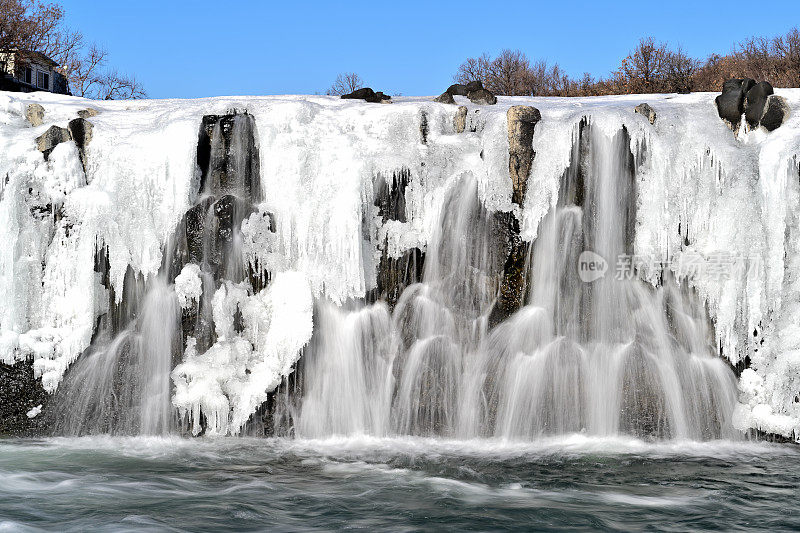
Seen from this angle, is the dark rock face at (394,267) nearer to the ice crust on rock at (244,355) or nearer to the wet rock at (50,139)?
the ice crust on rock at (244,355)

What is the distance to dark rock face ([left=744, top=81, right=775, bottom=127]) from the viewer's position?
8.73m

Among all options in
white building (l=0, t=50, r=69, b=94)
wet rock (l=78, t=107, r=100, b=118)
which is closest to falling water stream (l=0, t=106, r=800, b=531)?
wet rock (l=78, t=107, r=100, b=118)

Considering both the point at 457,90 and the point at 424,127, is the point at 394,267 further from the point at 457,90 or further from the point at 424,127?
the point at 457,90

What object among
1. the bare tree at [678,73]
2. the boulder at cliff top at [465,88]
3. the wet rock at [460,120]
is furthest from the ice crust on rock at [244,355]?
the bare tree at [678,73]

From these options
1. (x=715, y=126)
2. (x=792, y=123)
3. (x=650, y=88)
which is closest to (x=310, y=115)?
(x=715, y=126)

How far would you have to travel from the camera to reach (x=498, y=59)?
3616 centimetres

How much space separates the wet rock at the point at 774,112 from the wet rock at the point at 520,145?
231 cm

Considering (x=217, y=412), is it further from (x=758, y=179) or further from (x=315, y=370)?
(x=758, y=179)

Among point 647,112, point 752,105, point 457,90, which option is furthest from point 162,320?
point 752,105

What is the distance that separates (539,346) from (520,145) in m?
1.95

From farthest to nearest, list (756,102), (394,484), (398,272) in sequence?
1. (756,102)
2. (398,272)
3. (394,484)

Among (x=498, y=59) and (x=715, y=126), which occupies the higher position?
(x=498, y=59)

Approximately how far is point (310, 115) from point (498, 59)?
94.1 feet

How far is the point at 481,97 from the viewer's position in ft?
32.0
